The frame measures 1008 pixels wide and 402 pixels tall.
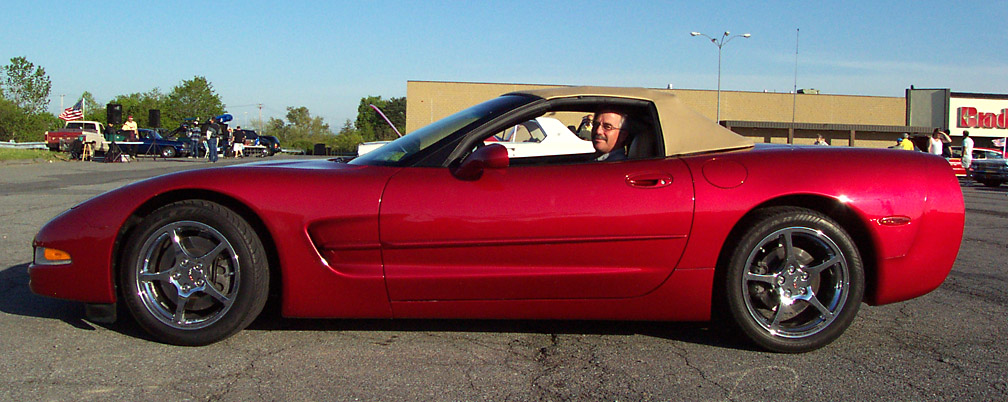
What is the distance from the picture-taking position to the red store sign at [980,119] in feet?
166

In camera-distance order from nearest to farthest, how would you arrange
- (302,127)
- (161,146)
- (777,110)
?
(161,146) → (777,110) → (302,127)

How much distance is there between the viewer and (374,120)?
4601 inches

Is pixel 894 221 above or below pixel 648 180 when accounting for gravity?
below

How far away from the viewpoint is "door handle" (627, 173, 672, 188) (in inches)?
123

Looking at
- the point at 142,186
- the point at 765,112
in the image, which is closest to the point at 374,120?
the point at 765,112

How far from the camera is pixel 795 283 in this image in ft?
10.6

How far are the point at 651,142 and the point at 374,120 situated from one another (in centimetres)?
11602

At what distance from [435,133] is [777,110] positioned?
48.2 m

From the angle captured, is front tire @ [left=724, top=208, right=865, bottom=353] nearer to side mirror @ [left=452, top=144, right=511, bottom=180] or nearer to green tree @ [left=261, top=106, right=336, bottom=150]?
side mirror @ [left=452, top=144, right=511, bottom=180]

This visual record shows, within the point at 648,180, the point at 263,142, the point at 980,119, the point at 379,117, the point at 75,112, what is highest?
the point at 379,117

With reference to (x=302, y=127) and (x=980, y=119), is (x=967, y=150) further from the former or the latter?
(x=302, y=127)

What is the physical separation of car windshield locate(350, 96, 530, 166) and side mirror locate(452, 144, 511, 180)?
0.87 feet

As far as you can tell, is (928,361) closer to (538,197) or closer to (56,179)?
(538,197)

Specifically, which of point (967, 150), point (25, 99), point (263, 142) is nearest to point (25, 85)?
point (25, 99)
